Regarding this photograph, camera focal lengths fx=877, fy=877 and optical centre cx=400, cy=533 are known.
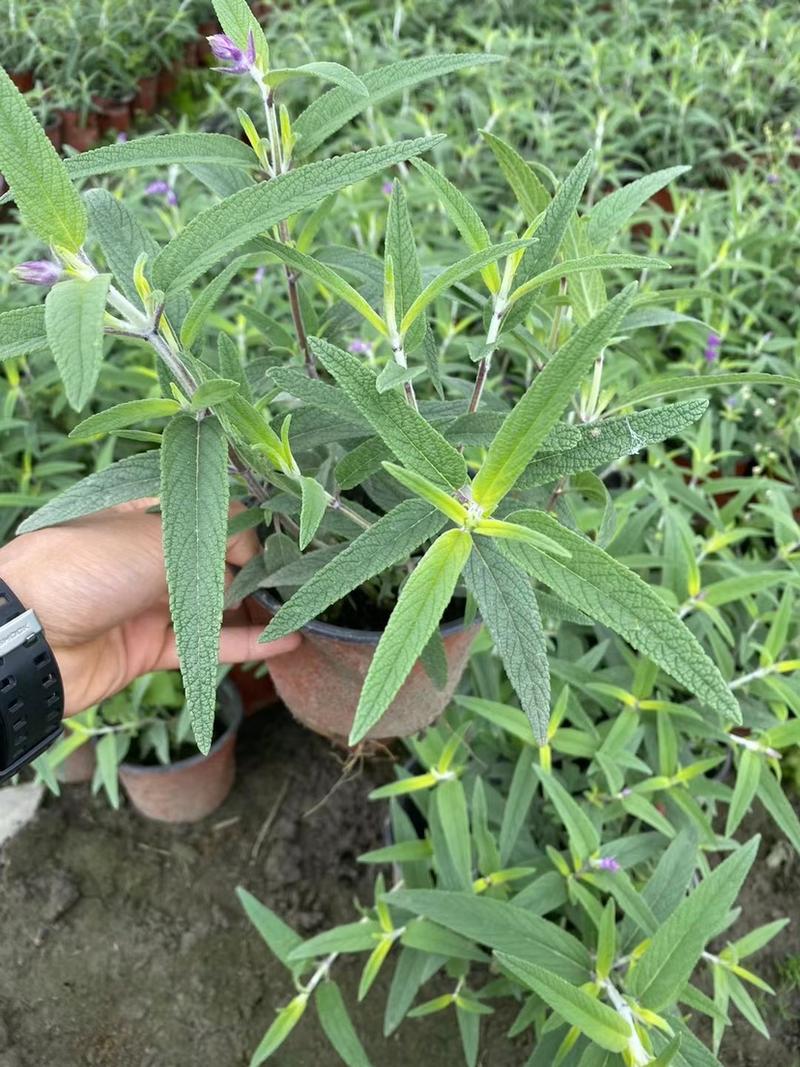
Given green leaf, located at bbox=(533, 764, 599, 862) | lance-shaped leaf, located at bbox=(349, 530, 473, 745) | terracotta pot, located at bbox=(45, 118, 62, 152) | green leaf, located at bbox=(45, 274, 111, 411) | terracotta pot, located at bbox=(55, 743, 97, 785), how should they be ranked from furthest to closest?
1. terracotta pot, located at bbox=(45, 118, 62, 152)
2. terracotta pot, located at bbox=(55, 743, 97, 785)
3. green leaf, located at bbox=(533, 764, 599, 862)
4. lance-shaped leaf, located at bbox=(349, 530, 473, 745)
5. green leaf, located at bbox=(45, 274, 111, 411)

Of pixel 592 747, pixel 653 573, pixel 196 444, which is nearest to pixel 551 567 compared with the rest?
pixel 196 444

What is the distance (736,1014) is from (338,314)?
1.41 metres

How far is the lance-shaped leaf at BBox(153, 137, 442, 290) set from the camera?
0.61 m

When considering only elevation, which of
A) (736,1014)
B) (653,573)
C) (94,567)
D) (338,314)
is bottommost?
(736,1014)

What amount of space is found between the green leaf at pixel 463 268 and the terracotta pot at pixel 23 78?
306 centimetres

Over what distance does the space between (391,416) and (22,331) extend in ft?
0.91

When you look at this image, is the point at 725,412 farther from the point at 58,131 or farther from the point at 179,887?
the point at 58,131

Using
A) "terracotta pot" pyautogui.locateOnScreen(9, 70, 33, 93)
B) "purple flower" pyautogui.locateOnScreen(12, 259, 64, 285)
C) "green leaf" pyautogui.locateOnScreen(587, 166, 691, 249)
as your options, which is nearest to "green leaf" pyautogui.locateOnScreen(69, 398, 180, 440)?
"purple flower" pyautogui.locateOnScreen(12, 259, 64, 285)

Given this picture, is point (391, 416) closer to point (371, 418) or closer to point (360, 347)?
point (371, 418)

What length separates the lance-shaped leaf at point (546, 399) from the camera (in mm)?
623

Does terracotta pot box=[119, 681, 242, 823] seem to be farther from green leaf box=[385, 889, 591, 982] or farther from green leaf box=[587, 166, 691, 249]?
green leaf box=[587, 166, 691, 249]

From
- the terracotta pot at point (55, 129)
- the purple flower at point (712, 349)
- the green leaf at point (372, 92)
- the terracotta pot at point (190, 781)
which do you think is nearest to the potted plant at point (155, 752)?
the terracotta pot at point (190, 781)

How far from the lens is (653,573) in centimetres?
164

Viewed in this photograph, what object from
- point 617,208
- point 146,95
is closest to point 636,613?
point 617,208
